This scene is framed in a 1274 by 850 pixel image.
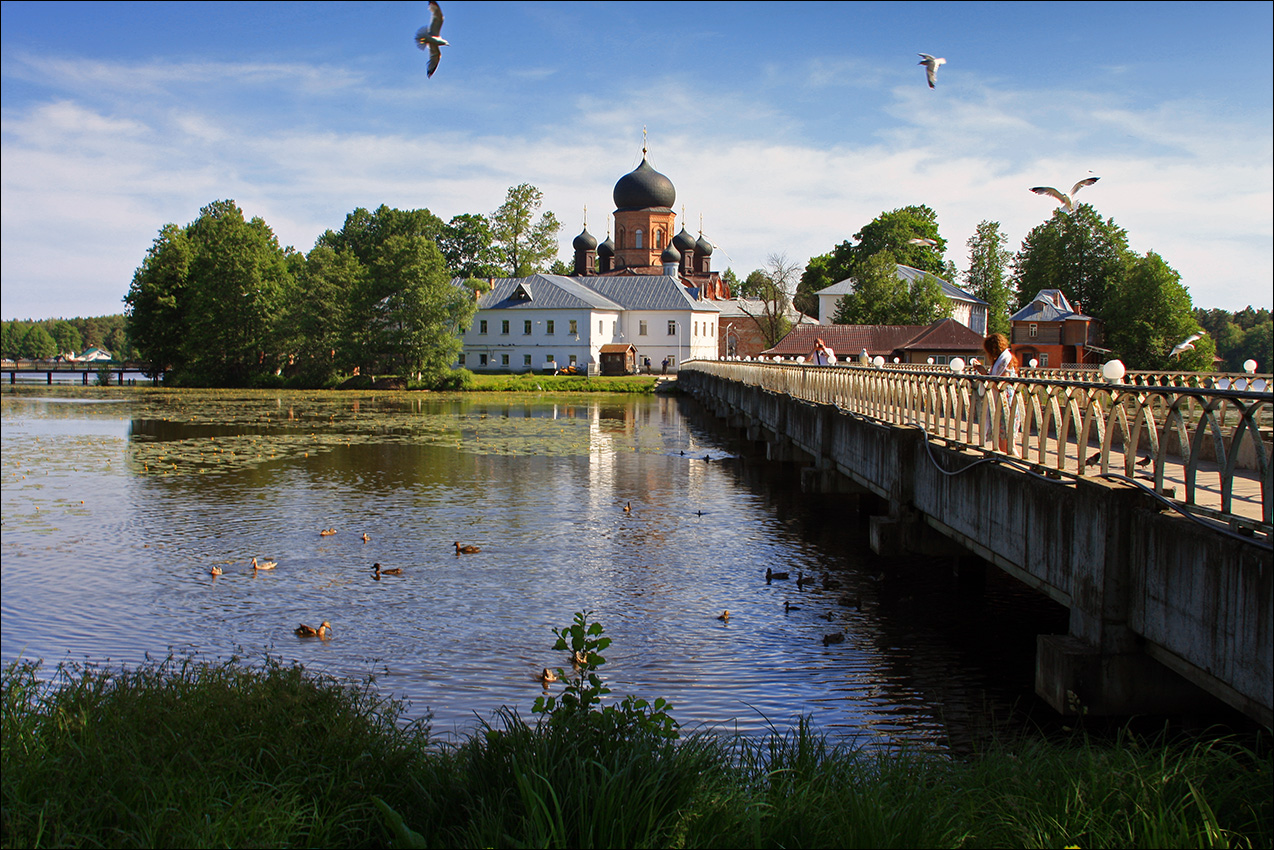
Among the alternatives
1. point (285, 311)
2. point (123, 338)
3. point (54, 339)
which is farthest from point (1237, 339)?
point (54, 339)

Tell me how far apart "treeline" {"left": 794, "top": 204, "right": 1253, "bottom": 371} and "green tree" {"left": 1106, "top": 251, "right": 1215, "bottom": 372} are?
0.07m

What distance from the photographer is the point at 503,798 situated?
552cm

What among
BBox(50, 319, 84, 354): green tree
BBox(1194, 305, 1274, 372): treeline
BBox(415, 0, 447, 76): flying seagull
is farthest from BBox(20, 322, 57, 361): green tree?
BBox(415, 0, 447, 76): flying seagull

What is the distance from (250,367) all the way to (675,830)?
8287cm

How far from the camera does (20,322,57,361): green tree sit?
565 ft

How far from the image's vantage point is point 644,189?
4432 inches

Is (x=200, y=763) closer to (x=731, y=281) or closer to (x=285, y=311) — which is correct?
(x=285, y=311)

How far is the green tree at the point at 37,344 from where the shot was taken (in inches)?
6777

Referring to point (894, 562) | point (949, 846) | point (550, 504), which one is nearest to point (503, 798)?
point (949, 846)

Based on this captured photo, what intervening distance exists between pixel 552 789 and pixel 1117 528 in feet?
17.1

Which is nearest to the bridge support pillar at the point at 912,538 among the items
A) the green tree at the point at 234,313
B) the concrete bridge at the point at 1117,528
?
the concrete bridge at the point at 1117,528

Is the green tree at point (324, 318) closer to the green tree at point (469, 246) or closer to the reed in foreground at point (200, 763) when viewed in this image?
the green tree at point (469, 246)

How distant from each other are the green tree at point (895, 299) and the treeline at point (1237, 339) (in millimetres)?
42127

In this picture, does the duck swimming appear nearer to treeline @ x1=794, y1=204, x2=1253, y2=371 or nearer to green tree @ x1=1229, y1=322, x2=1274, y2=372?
treeline @ x1=794, y1=204, x2=1253, y2=371
